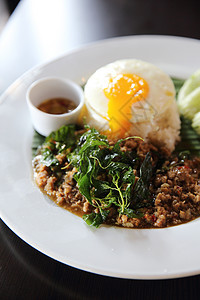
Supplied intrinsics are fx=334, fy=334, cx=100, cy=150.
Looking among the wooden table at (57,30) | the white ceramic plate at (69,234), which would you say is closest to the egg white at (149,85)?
the white ceramic plate at (69,234)

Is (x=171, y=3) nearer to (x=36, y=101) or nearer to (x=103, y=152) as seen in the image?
(x=36, y=101)

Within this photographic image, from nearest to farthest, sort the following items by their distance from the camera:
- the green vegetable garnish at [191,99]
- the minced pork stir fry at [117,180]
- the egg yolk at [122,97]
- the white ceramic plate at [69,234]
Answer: the white ceramic plate at [69,234], the minced pork stir fry at [117,180], the egg yolk at [122,97], the green vegetable garnish at [191,99]

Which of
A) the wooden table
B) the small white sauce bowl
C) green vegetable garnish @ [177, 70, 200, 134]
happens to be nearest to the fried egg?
the small white sauce bowl

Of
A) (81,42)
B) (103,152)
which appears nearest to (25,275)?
(103,152)

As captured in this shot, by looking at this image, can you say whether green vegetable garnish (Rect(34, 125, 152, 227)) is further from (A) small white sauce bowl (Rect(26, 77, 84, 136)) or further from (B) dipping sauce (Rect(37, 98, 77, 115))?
(B) dipping sauce (Rect(37, 98, 77, 115))

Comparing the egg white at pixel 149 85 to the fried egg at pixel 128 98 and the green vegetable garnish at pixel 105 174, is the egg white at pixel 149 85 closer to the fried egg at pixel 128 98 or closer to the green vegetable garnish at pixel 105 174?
the fried egg at pixel 128 98

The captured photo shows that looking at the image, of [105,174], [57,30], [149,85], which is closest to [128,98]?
[149,85]

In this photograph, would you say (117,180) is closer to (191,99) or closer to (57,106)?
(57,106)
